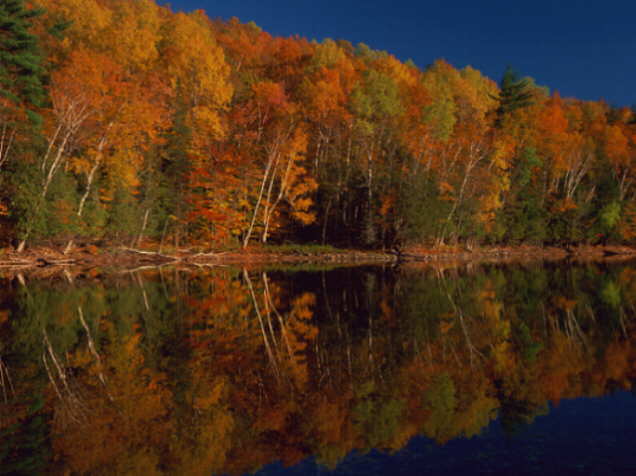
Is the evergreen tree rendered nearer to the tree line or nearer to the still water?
the tree line

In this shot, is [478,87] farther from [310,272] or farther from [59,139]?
[59,139]

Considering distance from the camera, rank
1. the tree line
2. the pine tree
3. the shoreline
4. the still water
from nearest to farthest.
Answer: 1. the still water
2. the pine tree
3. the tree line
4. the shoreline

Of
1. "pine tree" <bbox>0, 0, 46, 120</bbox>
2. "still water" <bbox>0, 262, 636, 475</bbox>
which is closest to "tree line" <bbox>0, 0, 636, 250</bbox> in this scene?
"pine tree" <bbox>0, 0, 46, 120</bbox>

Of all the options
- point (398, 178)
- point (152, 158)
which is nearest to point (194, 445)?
Answer: point (152, 158)

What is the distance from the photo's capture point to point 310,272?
104 feet

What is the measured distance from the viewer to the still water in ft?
21.6

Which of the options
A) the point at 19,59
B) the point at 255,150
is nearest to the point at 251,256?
the point at 255,150

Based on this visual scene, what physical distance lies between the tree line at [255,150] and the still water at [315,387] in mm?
17804

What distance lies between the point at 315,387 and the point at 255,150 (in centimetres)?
3546

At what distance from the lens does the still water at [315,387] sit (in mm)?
6574

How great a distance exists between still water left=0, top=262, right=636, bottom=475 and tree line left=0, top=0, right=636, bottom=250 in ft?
58.4

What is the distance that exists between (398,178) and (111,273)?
24479 mm

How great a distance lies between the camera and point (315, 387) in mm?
8945

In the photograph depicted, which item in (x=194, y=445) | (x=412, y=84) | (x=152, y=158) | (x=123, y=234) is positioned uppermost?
(x=412, y=84)
